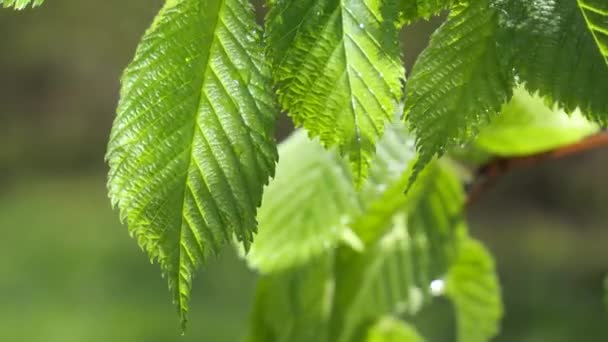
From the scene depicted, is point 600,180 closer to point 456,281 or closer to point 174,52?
point 456,281

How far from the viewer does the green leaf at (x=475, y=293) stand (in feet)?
2.33

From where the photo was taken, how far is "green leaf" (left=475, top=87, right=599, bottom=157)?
0.69 meters

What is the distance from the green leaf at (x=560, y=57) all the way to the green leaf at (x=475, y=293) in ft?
1.48

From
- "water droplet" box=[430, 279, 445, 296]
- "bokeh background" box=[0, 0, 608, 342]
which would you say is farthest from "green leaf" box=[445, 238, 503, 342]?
"bokeh background" box=[0, 0, 608, 342]

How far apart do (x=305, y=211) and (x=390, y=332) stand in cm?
14

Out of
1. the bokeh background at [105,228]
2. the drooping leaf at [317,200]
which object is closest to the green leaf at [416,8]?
the drooping leaf at [317,200]

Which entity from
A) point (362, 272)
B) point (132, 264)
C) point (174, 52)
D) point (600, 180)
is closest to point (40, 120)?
point (132, 264)

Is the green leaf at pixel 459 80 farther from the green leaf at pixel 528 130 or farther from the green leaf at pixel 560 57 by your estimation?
the green leaf at pixel 528 130

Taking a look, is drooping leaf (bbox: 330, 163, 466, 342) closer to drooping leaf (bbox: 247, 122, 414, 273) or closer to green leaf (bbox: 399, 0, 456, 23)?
drooping leaf (bbox: 247, 122, 414, 273)

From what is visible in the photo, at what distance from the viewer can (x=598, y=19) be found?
0.91 feet

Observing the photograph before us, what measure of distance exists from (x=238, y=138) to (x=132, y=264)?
10.7 feet

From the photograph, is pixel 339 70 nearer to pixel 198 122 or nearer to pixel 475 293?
pixel 198 122

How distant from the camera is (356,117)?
29cm

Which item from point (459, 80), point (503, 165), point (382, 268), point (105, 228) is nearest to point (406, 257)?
point (382, 268)
